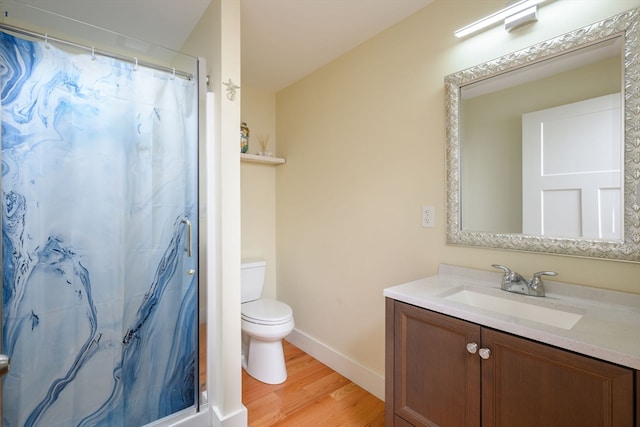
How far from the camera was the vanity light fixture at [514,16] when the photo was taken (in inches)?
50.9

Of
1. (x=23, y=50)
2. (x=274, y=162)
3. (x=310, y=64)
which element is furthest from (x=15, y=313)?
(x=310, y=64)

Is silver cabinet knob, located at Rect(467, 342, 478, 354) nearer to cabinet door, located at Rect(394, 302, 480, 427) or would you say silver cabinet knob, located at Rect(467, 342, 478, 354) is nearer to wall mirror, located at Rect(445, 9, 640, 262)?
cabinet door, located at Rect(394, 302, 480, 427)

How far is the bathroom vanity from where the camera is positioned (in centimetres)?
82

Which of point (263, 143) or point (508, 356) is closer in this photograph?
point (508, 356)

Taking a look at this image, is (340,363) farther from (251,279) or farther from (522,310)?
(522,310)

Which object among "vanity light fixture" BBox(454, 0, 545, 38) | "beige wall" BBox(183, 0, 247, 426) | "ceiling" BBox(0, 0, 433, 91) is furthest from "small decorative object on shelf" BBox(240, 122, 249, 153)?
"vanity light fixture" BBox(454, 0, 545, 38)

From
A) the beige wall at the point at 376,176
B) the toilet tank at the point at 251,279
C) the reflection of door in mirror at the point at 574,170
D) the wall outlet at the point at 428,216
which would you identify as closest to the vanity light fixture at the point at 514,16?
the beige wall at the point at 376,176

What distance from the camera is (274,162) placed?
2.75m

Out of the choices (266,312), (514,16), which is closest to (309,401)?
(266,312)

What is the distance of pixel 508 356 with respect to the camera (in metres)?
0.98

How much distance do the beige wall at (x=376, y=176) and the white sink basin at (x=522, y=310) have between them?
17cm

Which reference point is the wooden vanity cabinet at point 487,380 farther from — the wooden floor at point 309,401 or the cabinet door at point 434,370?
the wooden floor at point 309,401

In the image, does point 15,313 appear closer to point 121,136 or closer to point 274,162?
point 121,136

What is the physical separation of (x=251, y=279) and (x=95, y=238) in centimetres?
126
